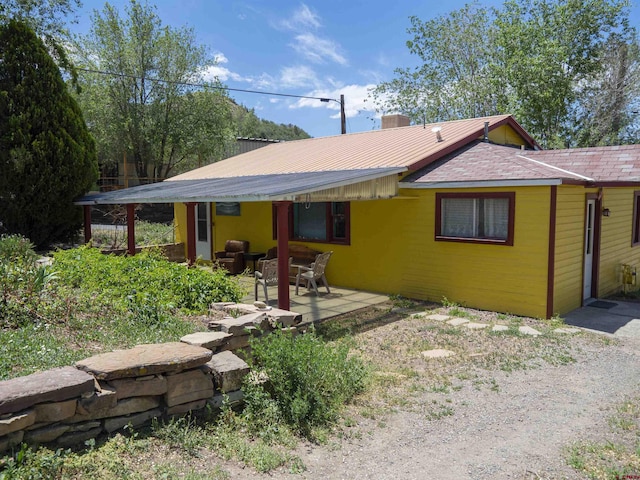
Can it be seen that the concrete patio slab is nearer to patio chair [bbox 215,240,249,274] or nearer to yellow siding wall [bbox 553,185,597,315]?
yellow siding wall [bbox 553,185,597,315]

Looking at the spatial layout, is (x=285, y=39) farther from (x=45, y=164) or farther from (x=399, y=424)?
(x=399, y=424)

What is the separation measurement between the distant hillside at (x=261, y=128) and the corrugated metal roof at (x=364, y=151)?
34022 millimetres

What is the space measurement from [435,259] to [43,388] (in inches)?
287

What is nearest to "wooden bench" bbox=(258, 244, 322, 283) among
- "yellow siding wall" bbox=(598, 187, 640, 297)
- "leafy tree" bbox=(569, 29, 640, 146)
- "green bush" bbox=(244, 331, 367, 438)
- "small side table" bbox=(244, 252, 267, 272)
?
"small side table" bbox=(244, 252, 267, 272)

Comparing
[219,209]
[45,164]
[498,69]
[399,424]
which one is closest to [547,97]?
[498,69]

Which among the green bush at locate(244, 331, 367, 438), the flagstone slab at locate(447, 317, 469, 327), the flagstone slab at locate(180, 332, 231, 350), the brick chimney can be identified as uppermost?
the brick chimney

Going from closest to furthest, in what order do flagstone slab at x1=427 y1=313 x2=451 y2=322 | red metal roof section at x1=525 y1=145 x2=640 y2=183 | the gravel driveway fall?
the gravel driveway, flagstone slab at x1=427 y1=313 x2=451 y2=322, red metal roof section at x1=525 y1=145 x2=640 y2=183

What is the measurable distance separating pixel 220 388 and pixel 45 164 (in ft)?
35.3

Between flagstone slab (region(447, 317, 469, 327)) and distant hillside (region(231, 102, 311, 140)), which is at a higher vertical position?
distant hillside (region(231, 102, 311, 140))

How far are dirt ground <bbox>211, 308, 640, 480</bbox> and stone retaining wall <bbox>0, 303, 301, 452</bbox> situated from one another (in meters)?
0.78

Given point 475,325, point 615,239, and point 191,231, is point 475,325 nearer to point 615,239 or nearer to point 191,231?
point 615,239

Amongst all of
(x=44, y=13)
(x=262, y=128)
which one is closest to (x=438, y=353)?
(x=44, y=13)

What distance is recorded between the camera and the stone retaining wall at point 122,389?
315 cm

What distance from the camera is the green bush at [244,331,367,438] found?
4234 mm
